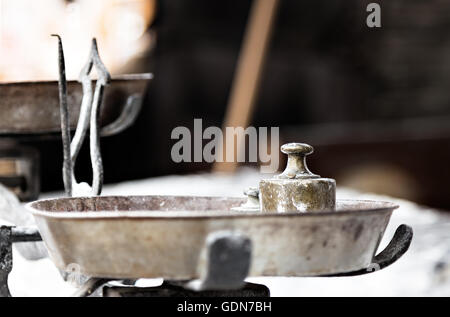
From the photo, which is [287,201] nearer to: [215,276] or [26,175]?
[215,276]

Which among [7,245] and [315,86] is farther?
[315,86]

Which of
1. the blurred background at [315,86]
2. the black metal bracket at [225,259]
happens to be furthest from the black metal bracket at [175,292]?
the blurred background at [315,86]

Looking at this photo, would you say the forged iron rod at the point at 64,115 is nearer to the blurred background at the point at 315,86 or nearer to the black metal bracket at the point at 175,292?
the black metal bracket at the point at 175,292

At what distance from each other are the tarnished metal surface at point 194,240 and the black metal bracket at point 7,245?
0.90 feet

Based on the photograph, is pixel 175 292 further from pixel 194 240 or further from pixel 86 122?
pixel 86 122

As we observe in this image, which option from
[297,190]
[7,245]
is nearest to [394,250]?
[297,190]

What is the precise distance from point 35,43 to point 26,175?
49 cm

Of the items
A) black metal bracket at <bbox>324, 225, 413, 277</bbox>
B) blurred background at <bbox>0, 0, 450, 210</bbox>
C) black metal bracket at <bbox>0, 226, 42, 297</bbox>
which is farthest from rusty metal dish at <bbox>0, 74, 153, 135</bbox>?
blurred background at <bbox>0, 0, 450, 210</bbox>

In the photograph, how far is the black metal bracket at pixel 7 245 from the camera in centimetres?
144

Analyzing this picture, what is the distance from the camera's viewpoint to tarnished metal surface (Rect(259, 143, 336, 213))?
1.35 metres

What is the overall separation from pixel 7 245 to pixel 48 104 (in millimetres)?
431

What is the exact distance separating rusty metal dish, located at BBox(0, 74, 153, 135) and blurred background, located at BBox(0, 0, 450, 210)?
2.46 metres

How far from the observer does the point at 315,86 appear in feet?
20.6
